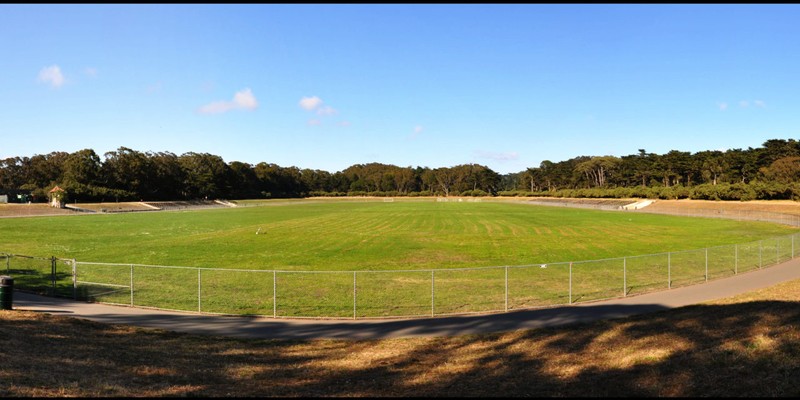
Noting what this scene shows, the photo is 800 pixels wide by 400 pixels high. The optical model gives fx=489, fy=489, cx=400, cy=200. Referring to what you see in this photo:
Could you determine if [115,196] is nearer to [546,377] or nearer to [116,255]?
[116,255]

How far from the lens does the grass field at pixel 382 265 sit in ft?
61.5

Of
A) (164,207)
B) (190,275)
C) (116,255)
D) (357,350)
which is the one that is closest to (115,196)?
(164,207)

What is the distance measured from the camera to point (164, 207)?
130m

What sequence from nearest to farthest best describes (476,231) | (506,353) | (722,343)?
(722,343) < (506,353) < (476,231)

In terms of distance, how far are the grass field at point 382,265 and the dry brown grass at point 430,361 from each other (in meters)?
3.57

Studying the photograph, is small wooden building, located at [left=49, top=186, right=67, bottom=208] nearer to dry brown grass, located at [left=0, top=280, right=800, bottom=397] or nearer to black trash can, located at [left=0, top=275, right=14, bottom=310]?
black trash can, located at [left=0, top=275, right=14, bottom=310]

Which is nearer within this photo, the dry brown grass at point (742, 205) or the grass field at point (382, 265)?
the grass field at point (382, 265)

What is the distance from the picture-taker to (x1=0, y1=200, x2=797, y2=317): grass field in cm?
1873

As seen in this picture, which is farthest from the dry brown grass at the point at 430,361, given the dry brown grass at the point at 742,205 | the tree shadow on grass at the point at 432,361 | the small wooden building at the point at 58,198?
the small wooden building at the point at 58,198

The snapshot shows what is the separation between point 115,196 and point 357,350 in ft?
470

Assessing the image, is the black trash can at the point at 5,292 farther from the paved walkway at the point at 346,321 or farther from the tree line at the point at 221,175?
the tree line at the point at 221,175

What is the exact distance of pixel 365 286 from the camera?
72.1ft

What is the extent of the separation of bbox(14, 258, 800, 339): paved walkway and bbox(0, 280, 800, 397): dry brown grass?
0.79m

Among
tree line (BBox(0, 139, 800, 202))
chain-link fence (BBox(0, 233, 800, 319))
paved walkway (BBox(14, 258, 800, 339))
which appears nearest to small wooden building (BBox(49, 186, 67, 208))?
tree line (BBox(0, 139, 800, 202))
